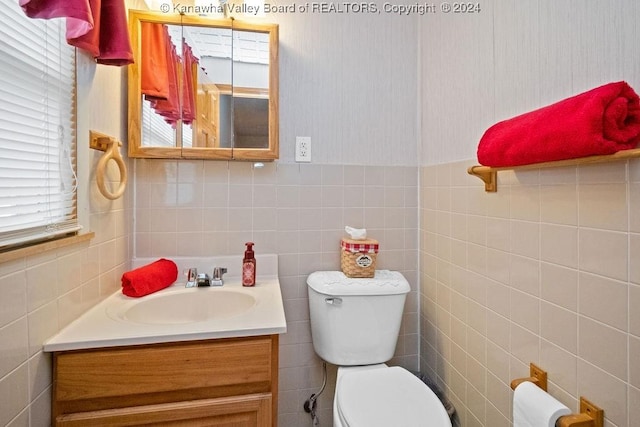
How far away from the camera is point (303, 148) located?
154 cm

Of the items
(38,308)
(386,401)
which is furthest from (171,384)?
(386,401)

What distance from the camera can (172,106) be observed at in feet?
4.54

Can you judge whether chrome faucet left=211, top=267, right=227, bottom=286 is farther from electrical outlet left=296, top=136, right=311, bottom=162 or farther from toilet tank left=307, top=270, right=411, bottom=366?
electrical outlet left=296, top=136, right=311, bottom=162

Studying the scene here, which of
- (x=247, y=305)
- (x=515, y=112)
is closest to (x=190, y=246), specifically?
(x=247, y=305)

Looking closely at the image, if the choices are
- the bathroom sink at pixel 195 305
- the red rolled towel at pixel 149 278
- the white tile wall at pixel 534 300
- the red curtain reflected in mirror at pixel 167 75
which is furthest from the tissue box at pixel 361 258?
the red curtain reflected in mirror at pixel 167 75

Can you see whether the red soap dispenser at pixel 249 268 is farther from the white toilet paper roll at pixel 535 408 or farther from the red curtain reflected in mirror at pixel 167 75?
the white toilet paper roll at pixel 535 408

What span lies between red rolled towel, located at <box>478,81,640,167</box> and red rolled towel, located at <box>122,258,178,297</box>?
1.31 m

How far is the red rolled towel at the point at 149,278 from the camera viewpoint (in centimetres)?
121

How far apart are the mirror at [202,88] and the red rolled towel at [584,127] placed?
0.95 m

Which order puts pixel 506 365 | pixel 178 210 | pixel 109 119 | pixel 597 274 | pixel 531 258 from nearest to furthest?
pixel 597 274
pixel 531 258
pixel 506 365
pixel 109 119
pixel 178 210

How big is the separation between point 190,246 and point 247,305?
418 mm

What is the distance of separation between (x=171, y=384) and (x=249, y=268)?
53 centimetres

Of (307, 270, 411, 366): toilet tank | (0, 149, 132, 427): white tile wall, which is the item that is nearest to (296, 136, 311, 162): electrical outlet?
(307, 270, 411, 366): toilet tank

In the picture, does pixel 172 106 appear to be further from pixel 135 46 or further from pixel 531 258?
pixel 531 258
